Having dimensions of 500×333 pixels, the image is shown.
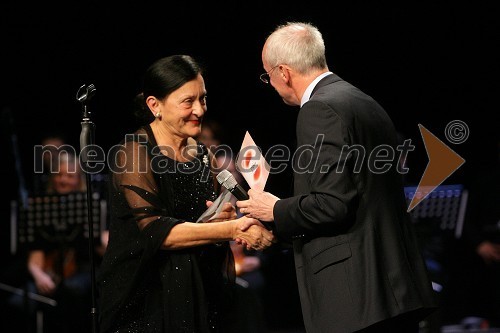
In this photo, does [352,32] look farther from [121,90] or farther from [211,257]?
[211,257]

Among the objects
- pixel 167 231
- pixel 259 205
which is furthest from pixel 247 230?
pixel 167 231

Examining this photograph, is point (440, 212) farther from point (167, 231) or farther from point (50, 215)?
point (167, 231)

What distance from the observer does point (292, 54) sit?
3.15 m

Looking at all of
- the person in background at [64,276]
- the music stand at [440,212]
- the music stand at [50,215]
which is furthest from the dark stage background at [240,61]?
the music stand at [440,212]

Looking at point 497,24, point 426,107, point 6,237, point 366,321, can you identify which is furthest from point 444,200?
point 6,237

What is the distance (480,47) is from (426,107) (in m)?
0.72

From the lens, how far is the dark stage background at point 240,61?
648cm
